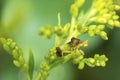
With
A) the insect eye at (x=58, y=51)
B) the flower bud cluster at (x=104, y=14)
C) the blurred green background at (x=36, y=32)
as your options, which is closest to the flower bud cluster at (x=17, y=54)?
the insect eye at (x=58, y=51)

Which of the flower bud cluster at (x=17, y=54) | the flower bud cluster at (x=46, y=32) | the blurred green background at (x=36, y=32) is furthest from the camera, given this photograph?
the blurred green background at (x=36, y=32)

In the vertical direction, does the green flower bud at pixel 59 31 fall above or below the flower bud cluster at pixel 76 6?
below

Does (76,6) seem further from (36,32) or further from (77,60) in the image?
(36,32)

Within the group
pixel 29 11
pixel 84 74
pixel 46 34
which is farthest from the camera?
pixel 84 74

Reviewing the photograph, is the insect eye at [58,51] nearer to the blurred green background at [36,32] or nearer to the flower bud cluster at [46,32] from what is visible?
the flower bud cluster at [46,32]

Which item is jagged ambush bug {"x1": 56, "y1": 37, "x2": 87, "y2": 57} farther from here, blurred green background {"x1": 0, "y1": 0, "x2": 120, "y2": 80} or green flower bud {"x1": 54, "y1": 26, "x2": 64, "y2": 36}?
blurred green background {"x1": 0, "y1": 0, "x2": 120, "y2": 80}

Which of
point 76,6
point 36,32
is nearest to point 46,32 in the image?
point 76,6

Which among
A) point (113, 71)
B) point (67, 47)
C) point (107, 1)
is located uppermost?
point (107, 1)

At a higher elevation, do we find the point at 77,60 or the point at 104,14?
the point at 104,14

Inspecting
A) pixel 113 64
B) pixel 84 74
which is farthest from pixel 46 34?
pixel 113 64

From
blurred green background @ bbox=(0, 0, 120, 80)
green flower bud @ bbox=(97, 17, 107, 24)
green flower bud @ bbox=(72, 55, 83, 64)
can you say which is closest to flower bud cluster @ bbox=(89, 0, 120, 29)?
green flower bud @ bbox=(97, 17, 107, 24)

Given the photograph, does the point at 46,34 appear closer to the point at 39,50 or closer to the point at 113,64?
the point at 39,50
